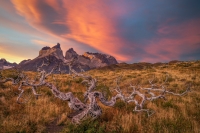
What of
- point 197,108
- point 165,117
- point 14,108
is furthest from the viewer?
point 197,108

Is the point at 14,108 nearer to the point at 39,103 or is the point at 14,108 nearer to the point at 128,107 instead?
the point at 39,103

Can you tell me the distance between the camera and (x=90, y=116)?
6348 mm

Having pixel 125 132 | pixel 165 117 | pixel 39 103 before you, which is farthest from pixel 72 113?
pixel 165 117

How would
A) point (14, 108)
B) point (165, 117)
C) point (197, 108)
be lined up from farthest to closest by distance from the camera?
point (197, 108) → point (14, 108) → point (165, 117)

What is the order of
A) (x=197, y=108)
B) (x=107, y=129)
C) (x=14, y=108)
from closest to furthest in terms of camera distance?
(x=107, y=129)
(x=14, y=108)
(x=197, y=108)

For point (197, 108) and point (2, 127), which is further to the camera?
point (197, 108)

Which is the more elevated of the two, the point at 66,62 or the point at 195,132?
the point at 66,62

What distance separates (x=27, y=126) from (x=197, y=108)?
8.33 meters

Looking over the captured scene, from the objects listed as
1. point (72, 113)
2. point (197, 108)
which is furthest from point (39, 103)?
point (197, 108)

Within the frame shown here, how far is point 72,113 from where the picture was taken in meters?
8.45

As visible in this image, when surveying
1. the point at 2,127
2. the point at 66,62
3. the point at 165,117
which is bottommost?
the point at 2,127

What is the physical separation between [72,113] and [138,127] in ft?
11.7

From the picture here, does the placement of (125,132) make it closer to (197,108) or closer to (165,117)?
(165,117)

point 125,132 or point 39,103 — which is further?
point 39,103
